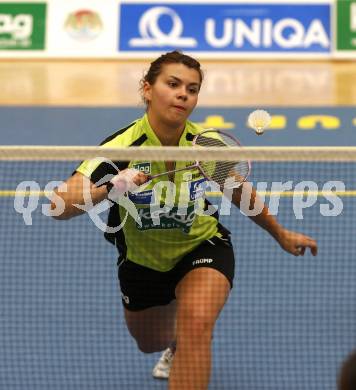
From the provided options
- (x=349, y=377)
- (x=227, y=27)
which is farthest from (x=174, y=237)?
(x=227, y=27)

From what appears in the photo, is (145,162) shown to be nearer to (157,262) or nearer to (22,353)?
(157,262)

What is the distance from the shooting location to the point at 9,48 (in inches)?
446

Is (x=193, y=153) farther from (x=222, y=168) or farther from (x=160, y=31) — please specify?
(x=160, y=31)

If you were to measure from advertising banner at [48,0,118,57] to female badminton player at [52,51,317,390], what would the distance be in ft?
24.7

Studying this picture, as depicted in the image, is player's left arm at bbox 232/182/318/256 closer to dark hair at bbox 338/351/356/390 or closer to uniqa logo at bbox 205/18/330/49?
dark hair at bbox 338/351/356/390

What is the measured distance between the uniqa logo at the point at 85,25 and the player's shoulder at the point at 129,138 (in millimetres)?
7600

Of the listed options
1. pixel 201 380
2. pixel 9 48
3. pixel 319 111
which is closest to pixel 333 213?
pixel 319 111

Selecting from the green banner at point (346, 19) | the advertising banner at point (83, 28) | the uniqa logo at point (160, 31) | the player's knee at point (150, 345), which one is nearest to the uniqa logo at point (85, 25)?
the advertising banner at point (83, 28)

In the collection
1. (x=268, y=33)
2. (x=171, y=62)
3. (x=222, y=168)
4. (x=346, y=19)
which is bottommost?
(x=222, y=168)

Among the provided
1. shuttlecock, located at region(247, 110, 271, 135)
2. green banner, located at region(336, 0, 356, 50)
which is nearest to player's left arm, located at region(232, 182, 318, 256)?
shuttlecock, located at region(247, 110, 271, 135)

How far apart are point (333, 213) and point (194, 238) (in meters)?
3.15

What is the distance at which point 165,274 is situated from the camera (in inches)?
154

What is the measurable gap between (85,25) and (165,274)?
779 centimetres

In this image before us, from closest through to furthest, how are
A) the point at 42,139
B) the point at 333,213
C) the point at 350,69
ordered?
the point at 333,213 < the point at 42,139 < the point at 350,69
